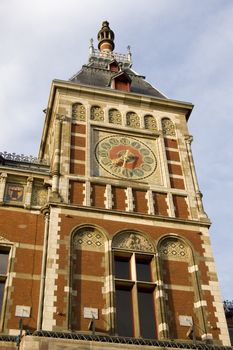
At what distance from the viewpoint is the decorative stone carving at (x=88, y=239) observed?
19094 mm

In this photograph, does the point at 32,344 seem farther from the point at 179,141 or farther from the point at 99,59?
the point at 99,59

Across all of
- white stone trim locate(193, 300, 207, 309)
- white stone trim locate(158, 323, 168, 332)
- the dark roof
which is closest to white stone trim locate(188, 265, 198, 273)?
white stone trim locate(193, 300, 207, 309)

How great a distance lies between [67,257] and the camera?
1839cm

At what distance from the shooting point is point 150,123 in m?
25.3

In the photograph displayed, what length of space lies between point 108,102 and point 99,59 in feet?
32.7

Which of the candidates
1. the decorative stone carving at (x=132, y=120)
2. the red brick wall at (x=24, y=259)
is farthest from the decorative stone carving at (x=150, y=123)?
the red brick wall at (x=24, y=259)

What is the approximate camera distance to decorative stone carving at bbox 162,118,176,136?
82.3ft

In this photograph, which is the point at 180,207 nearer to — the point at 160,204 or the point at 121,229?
the point at 160,204

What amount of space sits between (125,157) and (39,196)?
14.6 feet

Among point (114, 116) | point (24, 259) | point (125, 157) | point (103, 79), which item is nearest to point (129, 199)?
point (125, 157)

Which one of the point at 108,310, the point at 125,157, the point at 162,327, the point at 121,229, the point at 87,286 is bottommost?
the point at 162,327

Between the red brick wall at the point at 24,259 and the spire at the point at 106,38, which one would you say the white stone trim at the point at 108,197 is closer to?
the red brick wall at the point at 24,259

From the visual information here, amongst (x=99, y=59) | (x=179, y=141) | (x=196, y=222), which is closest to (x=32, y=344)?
(x=196, y=222)

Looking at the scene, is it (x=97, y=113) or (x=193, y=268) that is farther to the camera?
(x=97, y=113)
